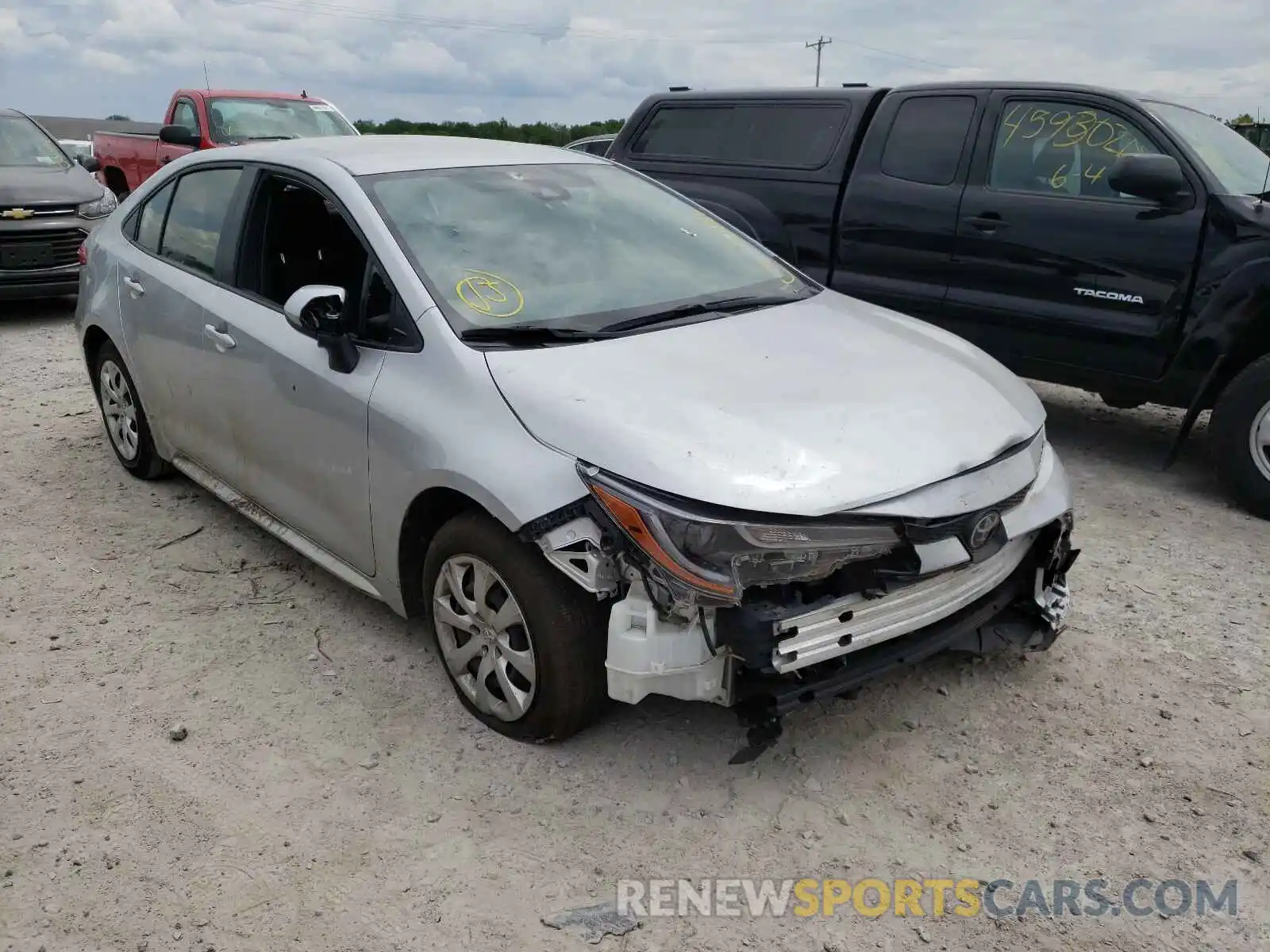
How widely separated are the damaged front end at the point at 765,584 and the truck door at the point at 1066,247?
9.11 ft

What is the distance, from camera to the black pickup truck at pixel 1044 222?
4879mm

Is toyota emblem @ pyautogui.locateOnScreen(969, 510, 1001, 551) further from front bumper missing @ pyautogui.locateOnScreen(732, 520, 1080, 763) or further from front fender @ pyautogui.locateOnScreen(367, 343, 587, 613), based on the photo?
front fender @ pyautogui.locateOnScreen(367, 343, 587, 613)

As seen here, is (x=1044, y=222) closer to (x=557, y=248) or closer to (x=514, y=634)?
(x=557, y=248)

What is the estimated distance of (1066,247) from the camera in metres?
5.34

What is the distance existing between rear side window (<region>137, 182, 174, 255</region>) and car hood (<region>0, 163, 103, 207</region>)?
17.0 feet

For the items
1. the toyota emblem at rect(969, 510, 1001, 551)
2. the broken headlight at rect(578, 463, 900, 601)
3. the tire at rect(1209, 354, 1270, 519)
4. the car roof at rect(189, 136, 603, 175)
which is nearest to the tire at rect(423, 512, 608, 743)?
the broken headlight at rect(578, 463, 900, 601)

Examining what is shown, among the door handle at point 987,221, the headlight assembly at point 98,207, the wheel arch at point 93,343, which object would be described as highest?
the door handle at point 987,221

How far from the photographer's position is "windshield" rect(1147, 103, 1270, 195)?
511 centimetres

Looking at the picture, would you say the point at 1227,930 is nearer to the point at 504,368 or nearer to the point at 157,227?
the point at 504,368

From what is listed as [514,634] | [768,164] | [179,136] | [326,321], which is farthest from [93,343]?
[179,136]

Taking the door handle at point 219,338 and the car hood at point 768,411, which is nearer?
the car hood at point 768,411

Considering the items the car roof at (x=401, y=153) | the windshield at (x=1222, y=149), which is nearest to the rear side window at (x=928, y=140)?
the windshield at (x=1222, y=149)

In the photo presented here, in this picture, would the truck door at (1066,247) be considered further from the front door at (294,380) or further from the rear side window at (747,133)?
the front door at (294,380)

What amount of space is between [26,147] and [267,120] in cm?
253
